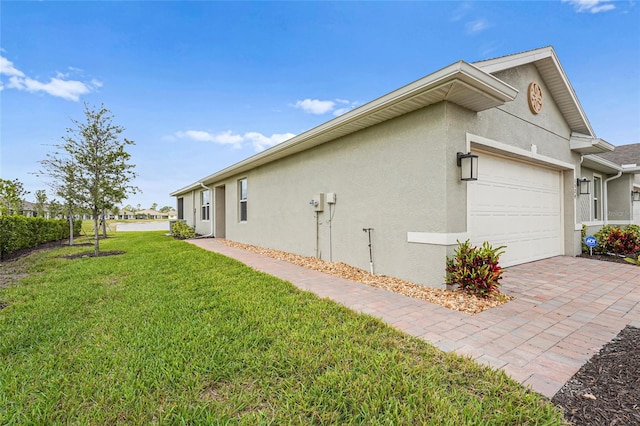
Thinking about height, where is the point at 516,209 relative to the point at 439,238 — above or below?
above

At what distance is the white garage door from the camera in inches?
220

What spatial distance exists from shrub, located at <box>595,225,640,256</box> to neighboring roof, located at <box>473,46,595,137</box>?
288 centimetres

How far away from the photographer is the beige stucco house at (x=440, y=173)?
4578mm

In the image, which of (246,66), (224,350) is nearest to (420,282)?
(224,350)

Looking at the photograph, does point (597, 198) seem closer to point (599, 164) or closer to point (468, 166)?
point (599, 164)

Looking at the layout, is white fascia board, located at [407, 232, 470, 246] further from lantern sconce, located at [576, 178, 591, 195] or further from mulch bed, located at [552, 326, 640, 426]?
lantern sconce, located at [576, 178, 591, 195]

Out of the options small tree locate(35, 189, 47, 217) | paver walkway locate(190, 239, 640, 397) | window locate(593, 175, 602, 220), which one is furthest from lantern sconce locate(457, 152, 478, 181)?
small tree locate(35, 189, 47, 217)

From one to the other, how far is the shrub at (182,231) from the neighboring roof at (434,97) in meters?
11.0

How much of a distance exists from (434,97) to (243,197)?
30.3 feet

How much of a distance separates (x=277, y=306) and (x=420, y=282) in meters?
2.49

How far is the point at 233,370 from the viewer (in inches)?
91.4

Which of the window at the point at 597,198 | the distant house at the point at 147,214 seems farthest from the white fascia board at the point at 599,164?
the distant house at the point at 147,214

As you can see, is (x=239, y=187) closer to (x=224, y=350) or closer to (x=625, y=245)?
(x=224, y=350)

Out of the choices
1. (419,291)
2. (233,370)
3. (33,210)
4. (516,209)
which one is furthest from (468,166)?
(33,210)
